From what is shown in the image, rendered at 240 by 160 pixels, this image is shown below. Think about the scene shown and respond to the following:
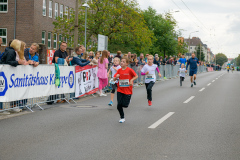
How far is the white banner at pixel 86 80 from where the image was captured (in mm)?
14141

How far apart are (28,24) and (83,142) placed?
34.8m

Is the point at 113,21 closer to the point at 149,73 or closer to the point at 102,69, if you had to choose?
the point at 102,69

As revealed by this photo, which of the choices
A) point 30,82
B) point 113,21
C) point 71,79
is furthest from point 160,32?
point 30,82

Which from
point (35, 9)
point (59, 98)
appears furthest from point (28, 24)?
point (59, 98)

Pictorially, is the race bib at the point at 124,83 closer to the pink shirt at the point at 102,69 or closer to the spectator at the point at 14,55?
the spectator at the point at 14,55

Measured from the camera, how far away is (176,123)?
8625 mm

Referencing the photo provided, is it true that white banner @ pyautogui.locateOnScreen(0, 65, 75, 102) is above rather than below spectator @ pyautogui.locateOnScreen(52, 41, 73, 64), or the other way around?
below

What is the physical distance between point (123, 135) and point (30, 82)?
15.2 feet

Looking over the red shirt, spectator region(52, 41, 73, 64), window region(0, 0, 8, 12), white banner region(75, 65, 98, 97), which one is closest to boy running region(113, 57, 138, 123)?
the red shirt

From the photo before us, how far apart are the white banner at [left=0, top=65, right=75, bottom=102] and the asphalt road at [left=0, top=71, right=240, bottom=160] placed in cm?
69

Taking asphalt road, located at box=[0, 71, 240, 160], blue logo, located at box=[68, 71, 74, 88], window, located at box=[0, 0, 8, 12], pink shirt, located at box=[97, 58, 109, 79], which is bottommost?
asphalt road, located at box=[0, 71, 240, 160]

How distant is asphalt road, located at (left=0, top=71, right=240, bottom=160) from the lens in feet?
18.5

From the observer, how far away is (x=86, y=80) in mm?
14977

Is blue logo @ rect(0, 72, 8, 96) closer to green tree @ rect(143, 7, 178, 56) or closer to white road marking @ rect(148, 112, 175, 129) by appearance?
white road marking @ rect(148, 112, 175, 129)
